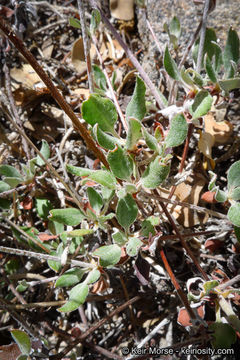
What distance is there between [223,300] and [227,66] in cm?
103

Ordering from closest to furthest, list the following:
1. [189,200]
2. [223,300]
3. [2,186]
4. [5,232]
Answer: [223,300], [189,200], [2,186], [5,232]

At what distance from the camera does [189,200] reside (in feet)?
5.25

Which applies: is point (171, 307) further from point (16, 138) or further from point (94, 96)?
point (16, 138)

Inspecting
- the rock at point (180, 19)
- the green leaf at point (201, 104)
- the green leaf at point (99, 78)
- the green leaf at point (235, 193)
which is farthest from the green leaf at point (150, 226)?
the rock at point (180, 19)

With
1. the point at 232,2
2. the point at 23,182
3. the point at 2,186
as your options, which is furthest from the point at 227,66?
the point at 2,186

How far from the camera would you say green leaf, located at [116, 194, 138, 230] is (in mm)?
1188

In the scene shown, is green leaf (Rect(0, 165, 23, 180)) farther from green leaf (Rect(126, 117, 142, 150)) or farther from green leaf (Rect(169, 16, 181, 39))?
green leaf (Rect(169, 16, 181, 39))

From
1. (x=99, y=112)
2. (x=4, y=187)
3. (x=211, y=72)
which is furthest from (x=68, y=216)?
(x=211, y=72)

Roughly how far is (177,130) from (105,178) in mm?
322

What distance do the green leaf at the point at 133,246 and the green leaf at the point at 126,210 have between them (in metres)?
0.07

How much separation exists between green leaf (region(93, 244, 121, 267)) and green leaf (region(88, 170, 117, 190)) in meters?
0.25

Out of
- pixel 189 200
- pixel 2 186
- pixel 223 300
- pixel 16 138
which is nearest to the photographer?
pixel 223 300

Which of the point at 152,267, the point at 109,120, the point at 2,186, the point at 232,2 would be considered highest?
the point at 232,2

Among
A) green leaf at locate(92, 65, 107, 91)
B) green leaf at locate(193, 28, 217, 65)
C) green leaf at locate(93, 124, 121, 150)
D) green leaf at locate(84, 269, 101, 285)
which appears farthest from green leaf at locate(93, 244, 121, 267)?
green leaf at locate(193, 28, 217, 65)
